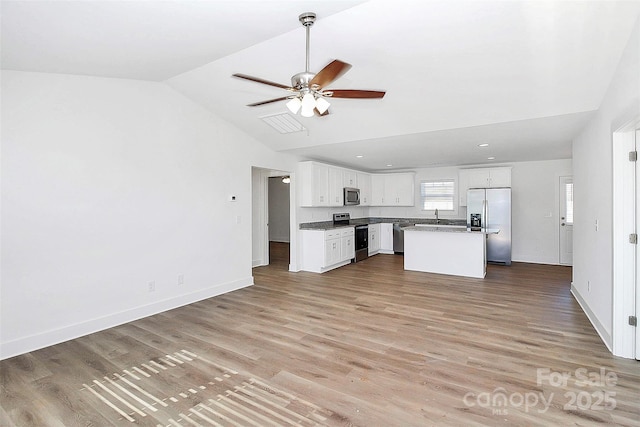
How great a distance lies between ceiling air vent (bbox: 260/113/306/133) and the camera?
4.63 metres

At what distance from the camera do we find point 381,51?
9.93 feet

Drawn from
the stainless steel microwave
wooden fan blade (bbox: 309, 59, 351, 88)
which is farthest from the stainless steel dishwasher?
wooden fan blade (bbox: 309, 59, 351, 88)

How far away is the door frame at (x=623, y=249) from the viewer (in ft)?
9.15

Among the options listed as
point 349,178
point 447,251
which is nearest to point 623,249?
point 447,251

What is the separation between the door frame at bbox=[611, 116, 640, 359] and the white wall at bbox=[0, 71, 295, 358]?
470 cm

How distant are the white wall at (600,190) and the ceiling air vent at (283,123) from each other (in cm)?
356

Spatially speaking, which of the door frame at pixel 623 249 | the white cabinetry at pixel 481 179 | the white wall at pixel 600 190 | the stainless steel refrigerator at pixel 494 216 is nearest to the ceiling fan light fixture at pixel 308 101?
the white wall at pixel 600 190

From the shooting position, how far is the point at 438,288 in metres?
5.12

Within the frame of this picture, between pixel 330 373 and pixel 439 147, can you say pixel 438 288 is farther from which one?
pixel 330 373

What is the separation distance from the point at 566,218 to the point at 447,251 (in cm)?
312

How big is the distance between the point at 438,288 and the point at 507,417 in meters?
3.17

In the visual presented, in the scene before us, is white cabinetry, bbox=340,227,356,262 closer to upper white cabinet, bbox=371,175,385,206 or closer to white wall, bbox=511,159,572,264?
upper white cabinet, bbox=371,175,385,206

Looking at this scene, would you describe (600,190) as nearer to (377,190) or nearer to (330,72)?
(330,72)

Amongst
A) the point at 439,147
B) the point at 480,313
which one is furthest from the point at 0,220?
the point at 439,147
